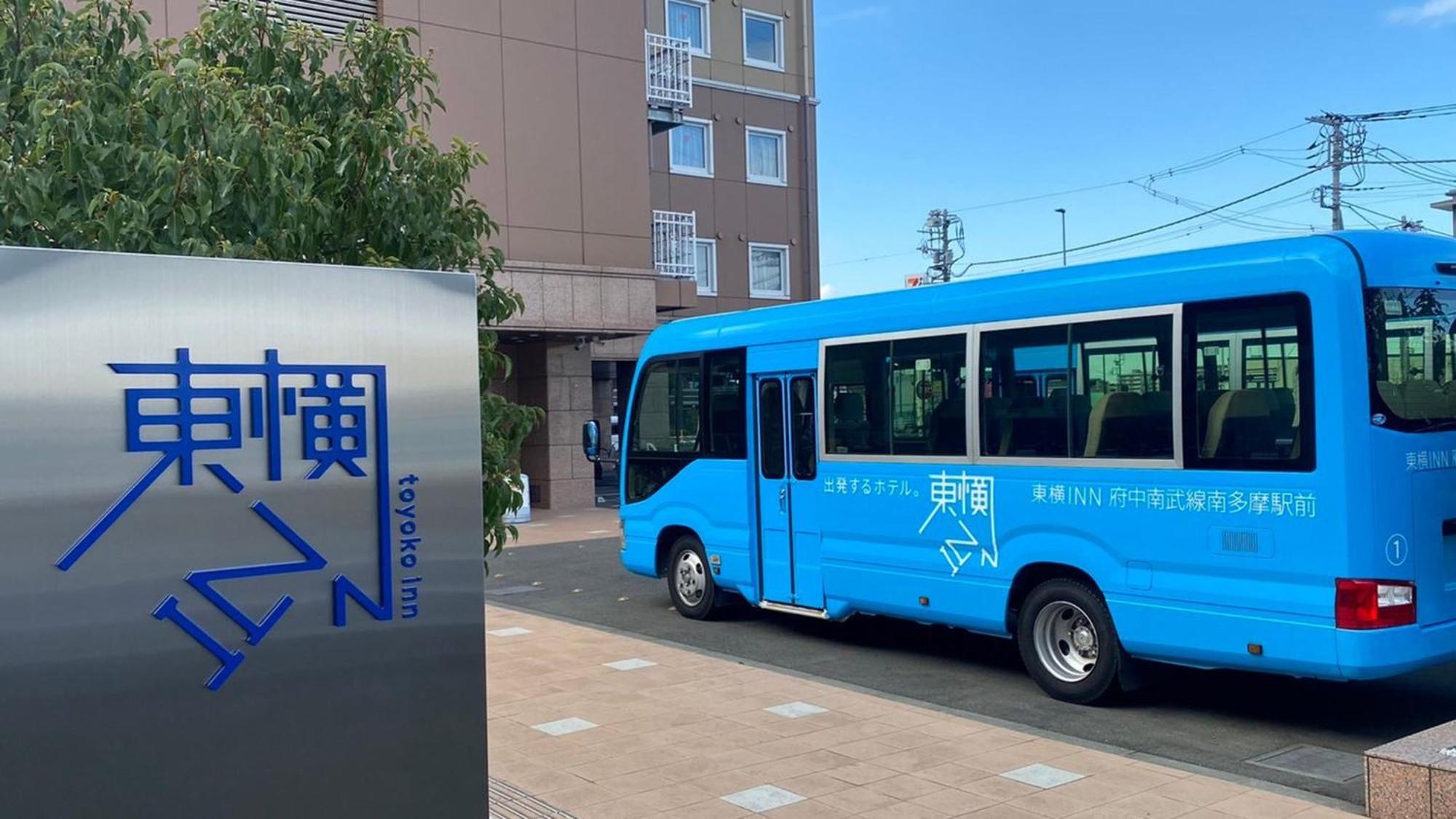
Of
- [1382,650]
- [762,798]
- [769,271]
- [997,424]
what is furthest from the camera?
[769,271]

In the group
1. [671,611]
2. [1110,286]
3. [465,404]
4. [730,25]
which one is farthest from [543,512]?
[465,404]

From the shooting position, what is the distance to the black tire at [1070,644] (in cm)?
799

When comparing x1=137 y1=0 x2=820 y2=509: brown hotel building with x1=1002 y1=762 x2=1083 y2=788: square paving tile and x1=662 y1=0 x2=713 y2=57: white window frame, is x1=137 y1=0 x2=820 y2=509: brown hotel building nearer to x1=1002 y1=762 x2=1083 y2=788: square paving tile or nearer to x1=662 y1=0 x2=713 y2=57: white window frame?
x1=662 y1=0 x2=713 y2=57: white window frame

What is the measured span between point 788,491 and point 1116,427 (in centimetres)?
330

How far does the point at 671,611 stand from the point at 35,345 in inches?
384

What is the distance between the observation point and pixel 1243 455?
7.21 m

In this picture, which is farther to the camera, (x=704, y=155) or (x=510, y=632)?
(x=704, y=155)

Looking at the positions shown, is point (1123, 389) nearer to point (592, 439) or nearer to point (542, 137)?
point (592, 439)

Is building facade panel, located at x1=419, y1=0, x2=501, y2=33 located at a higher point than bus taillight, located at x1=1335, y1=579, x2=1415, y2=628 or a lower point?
higher

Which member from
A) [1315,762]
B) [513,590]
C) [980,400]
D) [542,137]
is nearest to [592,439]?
[513,590]

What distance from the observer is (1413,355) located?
7039 millimetres

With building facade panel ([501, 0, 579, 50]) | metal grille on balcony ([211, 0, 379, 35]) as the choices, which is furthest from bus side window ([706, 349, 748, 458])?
building facade panel ([501, 0, 579, 50])

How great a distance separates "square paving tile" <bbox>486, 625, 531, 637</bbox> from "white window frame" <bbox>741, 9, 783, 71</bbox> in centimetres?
2211

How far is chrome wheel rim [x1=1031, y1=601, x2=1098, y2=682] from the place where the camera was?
8273mm
